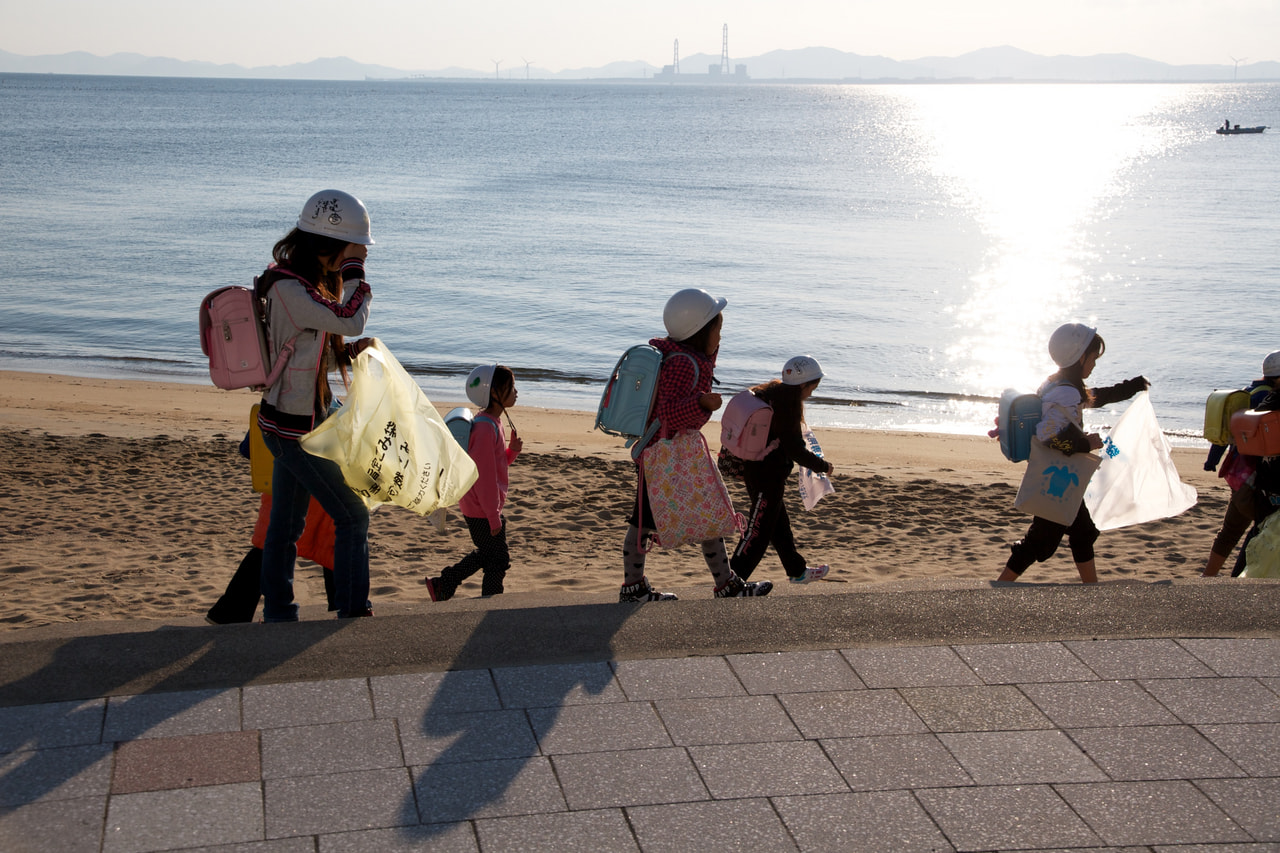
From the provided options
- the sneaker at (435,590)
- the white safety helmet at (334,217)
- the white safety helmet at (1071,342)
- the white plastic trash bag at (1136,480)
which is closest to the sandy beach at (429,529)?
the sneaker at (435,590)

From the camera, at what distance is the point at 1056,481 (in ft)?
17.3

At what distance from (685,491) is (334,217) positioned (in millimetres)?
1846

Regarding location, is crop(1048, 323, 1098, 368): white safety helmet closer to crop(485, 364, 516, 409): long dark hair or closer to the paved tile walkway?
the paved tile walkway

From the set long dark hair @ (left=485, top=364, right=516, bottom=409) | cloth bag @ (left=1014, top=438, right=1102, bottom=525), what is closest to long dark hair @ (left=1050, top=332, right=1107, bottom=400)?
cloth bag @ (left=1014, top=438, right=1102, bottom=525)

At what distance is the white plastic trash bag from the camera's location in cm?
575

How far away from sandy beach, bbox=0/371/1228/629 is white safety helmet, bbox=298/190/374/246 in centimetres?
213

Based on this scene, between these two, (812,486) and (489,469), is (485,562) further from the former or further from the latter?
(812,486)

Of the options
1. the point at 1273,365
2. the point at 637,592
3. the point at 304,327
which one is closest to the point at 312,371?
the point at 304,327

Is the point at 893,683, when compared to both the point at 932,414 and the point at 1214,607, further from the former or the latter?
the point at 932,414

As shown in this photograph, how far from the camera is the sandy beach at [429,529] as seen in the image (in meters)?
6.33

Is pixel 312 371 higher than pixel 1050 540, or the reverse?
pixel 312 371

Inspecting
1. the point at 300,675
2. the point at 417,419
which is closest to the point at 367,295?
the point at 417,419

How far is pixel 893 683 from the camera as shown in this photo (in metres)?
3.71

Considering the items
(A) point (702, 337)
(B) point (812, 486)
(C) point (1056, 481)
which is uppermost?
(A) point (702, 337)
